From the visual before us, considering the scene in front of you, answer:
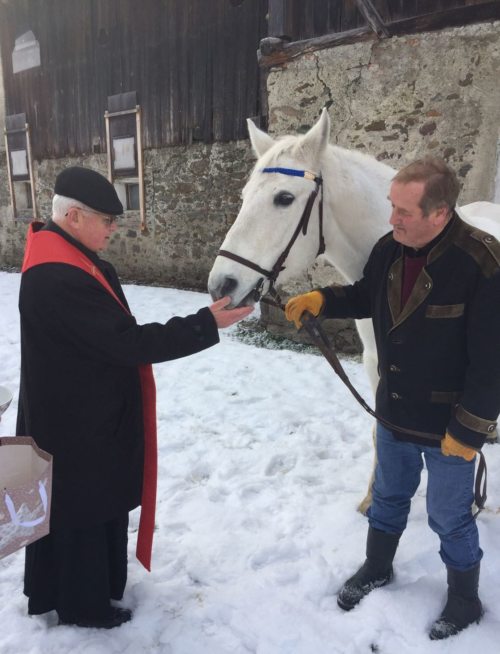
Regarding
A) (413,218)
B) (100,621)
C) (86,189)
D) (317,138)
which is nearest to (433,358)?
(413,218)

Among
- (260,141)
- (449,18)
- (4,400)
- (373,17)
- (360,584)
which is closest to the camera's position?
(4,400)

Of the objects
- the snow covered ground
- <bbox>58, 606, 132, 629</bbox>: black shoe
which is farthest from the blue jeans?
<bbox>58, 606, 132, 629</bbox>: black shoe

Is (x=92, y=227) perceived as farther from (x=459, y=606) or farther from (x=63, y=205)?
(x=459, y=606)

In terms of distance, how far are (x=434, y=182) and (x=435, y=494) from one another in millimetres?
1228

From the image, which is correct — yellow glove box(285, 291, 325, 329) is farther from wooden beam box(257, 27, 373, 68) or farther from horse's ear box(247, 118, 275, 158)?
wooden beam box(257, 27, 373, 68)

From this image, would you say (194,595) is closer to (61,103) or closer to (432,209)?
(432,209)

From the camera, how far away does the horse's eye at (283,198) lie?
2.06 m

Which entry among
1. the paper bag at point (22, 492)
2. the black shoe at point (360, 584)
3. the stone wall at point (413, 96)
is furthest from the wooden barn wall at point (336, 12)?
the paper bag at point (22, 492)

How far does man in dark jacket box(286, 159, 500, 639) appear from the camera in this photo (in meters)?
1.56

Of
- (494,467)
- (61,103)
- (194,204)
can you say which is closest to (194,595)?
(494,467)

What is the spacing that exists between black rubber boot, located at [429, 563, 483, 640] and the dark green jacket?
66 cm

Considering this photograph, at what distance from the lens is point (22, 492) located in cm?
137

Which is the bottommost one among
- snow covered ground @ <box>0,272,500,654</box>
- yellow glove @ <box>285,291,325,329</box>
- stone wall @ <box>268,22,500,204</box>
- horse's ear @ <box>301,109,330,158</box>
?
snow covered ground @ <box>0,272,500,654</box>

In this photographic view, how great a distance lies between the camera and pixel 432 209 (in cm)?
157
